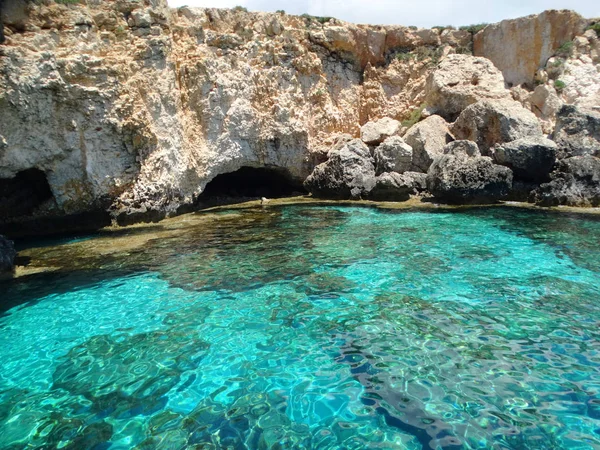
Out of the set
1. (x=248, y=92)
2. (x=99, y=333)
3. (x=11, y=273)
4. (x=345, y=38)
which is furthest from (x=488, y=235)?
(x=345, y=38)

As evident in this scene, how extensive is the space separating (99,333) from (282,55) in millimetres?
18294

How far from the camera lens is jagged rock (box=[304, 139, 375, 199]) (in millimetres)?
18656

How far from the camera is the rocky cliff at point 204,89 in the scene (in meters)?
12.5

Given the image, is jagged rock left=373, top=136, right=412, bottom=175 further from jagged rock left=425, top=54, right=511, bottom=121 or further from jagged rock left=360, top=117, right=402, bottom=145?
jagged rock left=425, top=54, right=511, bottom=121

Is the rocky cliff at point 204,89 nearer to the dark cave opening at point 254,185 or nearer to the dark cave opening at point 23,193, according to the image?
the dark cave opening at point 23,193

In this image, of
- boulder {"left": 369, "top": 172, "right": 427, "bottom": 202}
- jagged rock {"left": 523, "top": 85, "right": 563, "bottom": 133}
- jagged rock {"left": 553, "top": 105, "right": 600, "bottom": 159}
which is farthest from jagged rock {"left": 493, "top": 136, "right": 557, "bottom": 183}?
jagged rock {"left": 523, "top": 85, "right": 563, "bottom": 133}

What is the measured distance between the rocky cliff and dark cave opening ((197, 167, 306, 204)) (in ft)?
2.20

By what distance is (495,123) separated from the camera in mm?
18562

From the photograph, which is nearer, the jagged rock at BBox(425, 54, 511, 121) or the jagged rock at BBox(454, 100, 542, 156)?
the jagged rock at BBox(454, 100, 542, 156)

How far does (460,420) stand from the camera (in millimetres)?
3688

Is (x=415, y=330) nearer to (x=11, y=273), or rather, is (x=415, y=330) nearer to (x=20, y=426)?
(x=20, y=426)

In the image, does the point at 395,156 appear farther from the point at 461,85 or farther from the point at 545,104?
the point at 545,104

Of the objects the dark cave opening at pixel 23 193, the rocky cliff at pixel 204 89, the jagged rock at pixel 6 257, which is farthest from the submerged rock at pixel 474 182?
the dark cave opening at pixel 23 193

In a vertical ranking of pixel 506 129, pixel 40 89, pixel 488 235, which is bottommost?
pixel 488 235
